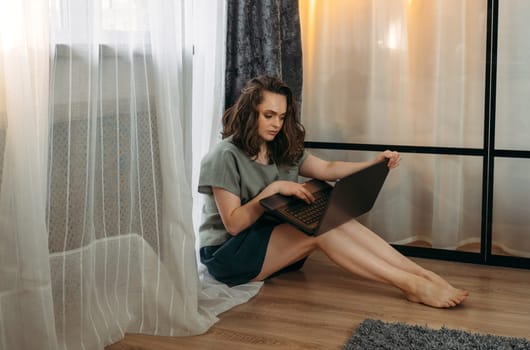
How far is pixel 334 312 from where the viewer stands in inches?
113

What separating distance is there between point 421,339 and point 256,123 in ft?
3.46

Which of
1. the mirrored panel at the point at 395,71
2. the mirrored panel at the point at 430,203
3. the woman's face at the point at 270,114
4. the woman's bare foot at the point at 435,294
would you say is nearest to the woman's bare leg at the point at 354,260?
the woman's bare foot at the point at 435,294

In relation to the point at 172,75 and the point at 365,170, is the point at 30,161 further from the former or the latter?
the point at 365,170

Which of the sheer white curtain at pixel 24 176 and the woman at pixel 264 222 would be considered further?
the woman at pixel 264 222

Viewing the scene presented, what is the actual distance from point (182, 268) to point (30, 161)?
0.79m

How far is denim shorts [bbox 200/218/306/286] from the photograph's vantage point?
3086 millimetres

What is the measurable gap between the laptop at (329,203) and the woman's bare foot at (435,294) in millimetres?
376

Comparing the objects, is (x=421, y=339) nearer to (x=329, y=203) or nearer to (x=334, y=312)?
(x=334, y=312)

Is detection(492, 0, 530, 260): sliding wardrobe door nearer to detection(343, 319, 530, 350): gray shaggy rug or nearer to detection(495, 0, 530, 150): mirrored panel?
detection(495, 0, 530, 150): mirrored panel

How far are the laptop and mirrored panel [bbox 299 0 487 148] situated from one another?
51 cm

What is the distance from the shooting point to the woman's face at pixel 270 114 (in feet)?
10.1

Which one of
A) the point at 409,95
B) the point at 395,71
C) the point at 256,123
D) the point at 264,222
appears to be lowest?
the point at 264,222

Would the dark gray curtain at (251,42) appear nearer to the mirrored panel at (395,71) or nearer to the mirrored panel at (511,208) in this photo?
the mirrored panel at (395,71)

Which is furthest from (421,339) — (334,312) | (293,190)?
(293,190)
